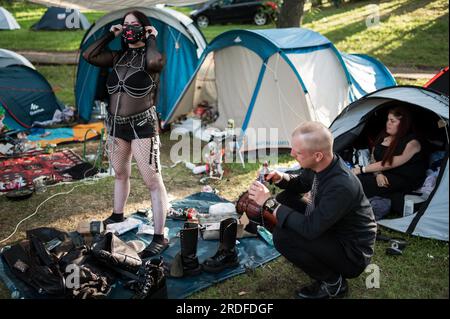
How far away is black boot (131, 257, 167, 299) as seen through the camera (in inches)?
125

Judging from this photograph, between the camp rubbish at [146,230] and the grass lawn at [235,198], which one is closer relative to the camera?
the grass lawn at [235,198]

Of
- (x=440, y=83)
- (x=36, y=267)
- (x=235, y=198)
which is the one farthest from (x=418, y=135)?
(x=36, y=267)

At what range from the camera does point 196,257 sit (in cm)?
366

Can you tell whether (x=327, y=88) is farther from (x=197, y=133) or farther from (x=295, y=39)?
(x=197, y=133)

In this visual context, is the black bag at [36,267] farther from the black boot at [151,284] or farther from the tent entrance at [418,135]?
the tent entrance at [418,135]

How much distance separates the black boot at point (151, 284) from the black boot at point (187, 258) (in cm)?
28

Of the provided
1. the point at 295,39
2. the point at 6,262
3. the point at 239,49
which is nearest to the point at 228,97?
the point at 239,49

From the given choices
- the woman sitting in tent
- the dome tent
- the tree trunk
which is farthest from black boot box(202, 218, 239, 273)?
the tree trunk

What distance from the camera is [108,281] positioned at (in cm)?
343

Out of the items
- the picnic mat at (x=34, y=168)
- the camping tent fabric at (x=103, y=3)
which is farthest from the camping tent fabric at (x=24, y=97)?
the camping tent fabric at (x=103, y=3)

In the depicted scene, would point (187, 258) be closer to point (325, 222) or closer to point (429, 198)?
point (325, 222)

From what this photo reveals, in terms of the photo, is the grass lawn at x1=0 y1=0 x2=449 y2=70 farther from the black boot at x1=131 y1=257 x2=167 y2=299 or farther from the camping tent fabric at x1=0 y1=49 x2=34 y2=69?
the black boot at x1=131 y1=257 x2=167 y2=299

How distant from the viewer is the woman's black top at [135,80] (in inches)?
147

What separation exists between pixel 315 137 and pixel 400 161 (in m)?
1.97
